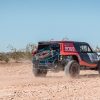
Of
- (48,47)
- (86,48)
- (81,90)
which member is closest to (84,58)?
(86,48)

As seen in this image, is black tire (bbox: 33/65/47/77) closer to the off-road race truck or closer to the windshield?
the off-road race truck

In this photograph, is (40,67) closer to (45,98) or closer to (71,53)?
(71,53)

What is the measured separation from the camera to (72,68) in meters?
20.5

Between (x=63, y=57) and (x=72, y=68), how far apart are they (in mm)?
727

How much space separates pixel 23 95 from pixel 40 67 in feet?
27.3

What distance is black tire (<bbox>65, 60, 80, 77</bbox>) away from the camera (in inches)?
802

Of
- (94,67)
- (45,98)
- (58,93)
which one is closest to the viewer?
(45,98)

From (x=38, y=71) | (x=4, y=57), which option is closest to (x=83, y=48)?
(x=38, y=71)

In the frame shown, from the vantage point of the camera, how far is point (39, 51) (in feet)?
70.6

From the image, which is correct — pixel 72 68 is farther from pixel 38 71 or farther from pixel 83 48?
pixel 38 71

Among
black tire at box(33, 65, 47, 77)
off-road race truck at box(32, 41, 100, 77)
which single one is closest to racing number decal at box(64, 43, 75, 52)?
off-road race truck at box(32, 41, 100, 77)

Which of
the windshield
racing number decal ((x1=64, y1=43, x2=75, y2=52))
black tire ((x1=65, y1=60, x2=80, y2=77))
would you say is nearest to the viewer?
black tire ((x1=65, y1=60, x2=80, y2=77))

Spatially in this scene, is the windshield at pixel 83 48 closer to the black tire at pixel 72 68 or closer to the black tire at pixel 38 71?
the black tire at pixel 72 68

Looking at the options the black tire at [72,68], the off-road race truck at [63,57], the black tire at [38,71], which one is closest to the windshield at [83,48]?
the off-road race truck at [63,57]
